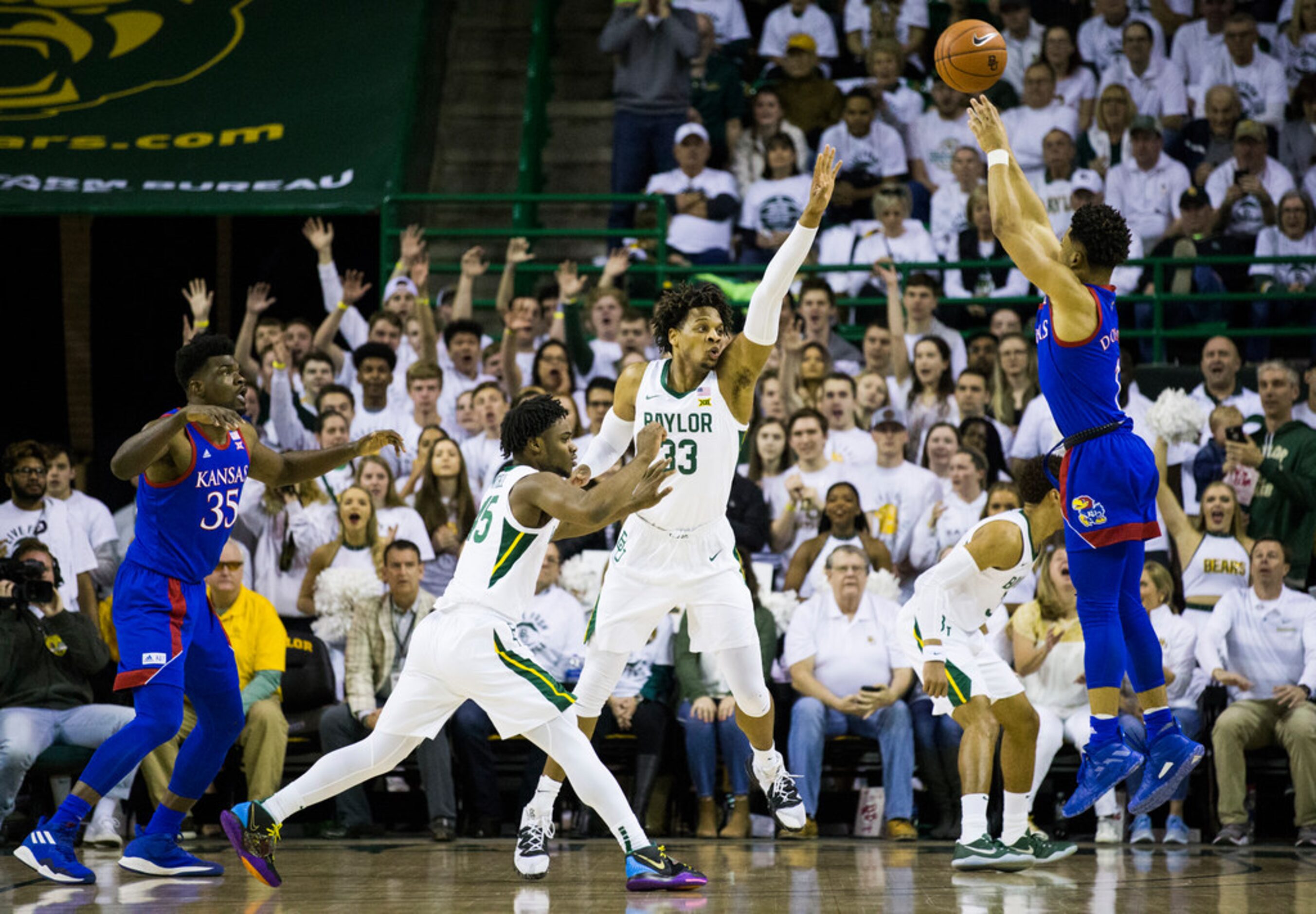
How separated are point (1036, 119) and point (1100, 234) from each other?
26.2ft

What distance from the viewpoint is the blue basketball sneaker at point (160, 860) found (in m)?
7.53

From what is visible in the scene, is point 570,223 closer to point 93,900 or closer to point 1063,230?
point 1063,230

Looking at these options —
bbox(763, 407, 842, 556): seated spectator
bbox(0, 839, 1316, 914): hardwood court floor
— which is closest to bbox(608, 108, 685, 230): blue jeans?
bbox(763, 407, 842, 556): seated spectator

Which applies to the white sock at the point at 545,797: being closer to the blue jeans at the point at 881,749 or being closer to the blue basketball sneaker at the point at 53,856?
the blue basketball sneaker at the point at 53,856

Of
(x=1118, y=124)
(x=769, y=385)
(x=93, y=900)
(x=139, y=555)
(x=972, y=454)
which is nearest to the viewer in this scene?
(x=93, y=900)

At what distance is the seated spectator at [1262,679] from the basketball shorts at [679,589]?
142 inches

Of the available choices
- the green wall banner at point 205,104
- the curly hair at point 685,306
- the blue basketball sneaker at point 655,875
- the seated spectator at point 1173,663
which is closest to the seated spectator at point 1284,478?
the seated spectator at point 1173,663

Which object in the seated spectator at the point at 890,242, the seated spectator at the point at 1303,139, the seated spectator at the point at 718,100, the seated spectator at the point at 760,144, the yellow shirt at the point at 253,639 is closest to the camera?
the yellow shirt at the point at 253,639

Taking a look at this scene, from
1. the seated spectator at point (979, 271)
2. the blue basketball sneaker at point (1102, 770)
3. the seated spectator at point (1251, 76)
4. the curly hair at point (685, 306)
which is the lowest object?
the blue basketball sneaker at point (1102, 770)

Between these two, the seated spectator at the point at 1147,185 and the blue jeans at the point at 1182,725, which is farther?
the seated spectator at the point at 1147,185

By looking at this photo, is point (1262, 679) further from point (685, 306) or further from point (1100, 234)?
point (685, 306)

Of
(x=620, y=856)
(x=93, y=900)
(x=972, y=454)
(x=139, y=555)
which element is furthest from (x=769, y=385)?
(x=93, y=900)

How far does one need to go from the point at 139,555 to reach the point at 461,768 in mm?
3208

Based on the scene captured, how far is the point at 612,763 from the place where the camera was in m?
10.2
